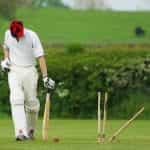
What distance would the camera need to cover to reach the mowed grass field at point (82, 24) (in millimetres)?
73506

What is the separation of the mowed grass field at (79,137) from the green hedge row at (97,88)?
1405mm

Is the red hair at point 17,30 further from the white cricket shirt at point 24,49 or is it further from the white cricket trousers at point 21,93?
the white cricket trousers at point 21,93

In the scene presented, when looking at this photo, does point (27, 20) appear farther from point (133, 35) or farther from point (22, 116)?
point (22, 116)

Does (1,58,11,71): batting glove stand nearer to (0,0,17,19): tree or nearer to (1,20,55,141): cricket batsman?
(1,20,55,141): cricket batsman

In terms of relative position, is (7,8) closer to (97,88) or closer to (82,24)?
(82,24)

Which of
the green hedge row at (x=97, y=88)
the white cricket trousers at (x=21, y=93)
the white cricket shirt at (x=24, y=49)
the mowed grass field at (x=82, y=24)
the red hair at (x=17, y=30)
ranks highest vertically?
the red hair at (x=17, y=30)

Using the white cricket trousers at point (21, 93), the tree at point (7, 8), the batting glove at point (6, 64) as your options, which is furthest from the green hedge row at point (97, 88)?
the tree at point (7, 8)

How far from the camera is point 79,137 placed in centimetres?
2039

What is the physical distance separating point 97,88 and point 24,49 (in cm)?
1066

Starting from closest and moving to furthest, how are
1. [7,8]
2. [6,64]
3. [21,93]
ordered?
1. [6,64]
2. [21,93]
3. [7,8]

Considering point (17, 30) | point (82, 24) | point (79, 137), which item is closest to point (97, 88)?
point (79, 137)

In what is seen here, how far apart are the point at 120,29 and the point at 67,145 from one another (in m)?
60.3

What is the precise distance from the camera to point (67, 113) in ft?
96.1

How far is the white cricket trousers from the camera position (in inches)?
722
